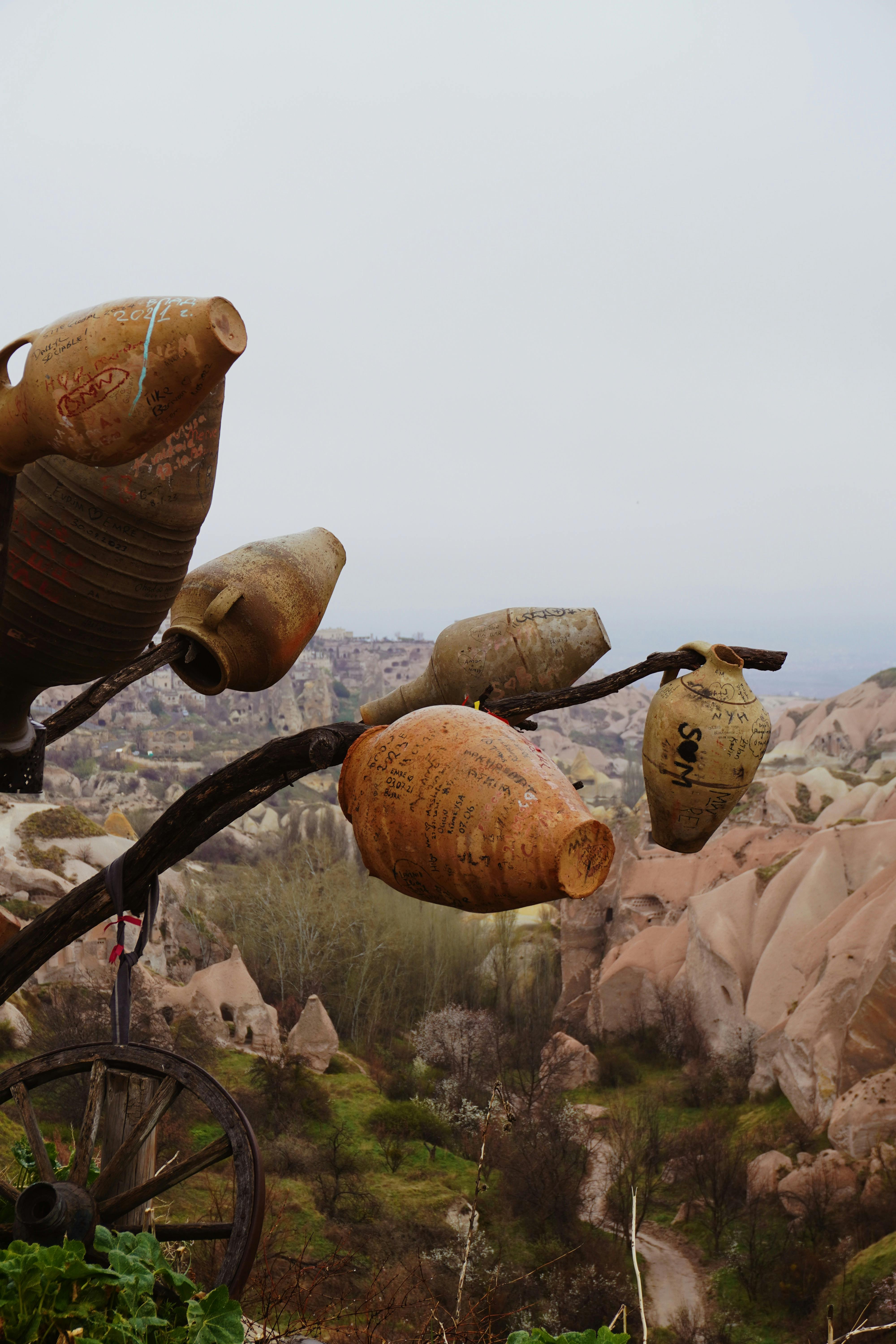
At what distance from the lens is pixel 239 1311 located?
239 centimetres

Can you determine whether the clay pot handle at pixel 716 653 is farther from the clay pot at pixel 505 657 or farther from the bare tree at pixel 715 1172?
the bare tree at pixel 715 1172

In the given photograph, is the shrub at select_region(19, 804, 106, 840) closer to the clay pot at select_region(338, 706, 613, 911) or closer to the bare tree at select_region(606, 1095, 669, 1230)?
the bare tree at select_region(606, 1095, 669, 1230)

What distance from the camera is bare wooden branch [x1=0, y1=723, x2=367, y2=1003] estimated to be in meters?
2.43

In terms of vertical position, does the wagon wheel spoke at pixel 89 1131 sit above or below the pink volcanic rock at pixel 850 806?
above

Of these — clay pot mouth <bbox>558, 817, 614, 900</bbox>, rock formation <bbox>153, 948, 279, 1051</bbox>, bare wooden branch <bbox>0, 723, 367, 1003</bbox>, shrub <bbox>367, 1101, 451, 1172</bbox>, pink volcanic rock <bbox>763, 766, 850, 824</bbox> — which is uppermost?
clay pot mouth <bbox>558, 817, 614, 900</bbox>

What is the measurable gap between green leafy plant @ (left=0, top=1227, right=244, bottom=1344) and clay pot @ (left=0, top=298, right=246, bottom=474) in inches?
74.1

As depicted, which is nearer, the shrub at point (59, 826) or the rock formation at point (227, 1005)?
the rock formation at point (227, 1005)

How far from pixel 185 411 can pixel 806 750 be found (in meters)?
28.9

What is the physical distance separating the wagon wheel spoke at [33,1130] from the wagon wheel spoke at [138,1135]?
6.0 inches

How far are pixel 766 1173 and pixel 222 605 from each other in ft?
48.5

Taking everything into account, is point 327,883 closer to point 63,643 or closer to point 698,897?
point 698,897

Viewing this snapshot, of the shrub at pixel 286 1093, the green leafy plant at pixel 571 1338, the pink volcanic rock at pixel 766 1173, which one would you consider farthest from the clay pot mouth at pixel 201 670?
the shrub at pixel 286 1093

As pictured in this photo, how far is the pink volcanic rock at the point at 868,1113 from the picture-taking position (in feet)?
43.2

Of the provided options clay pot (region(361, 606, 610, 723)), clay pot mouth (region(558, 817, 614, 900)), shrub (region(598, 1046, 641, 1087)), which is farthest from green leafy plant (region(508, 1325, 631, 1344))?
shrub (region(598, 1046, 641, 1087))
